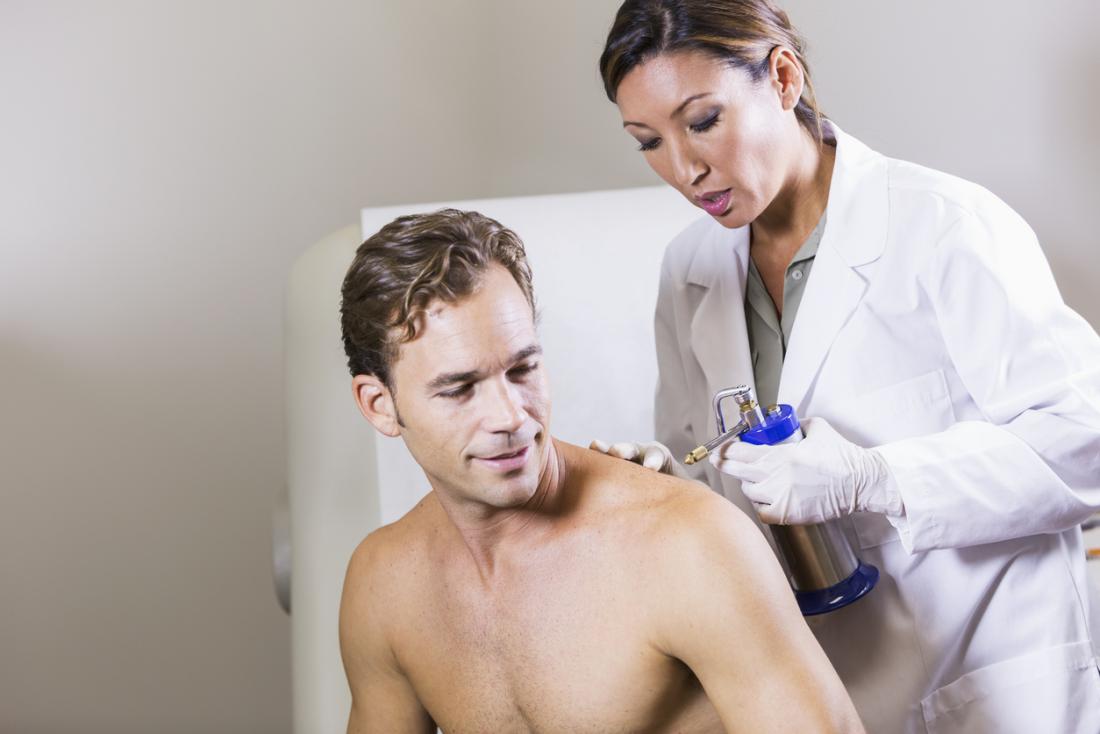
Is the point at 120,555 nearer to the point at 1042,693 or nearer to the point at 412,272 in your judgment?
the point at 412,272

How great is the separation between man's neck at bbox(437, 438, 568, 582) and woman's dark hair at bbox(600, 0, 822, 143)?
45 cm

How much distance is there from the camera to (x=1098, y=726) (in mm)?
1353

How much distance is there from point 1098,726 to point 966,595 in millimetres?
201

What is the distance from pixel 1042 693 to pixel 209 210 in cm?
182

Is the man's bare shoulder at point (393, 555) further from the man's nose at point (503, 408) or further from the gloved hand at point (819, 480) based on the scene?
the gloved hand at point (819, 480)

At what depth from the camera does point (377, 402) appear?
1312 millimetres

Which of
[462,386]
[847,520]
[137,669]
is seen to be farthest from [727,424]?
[137,669]

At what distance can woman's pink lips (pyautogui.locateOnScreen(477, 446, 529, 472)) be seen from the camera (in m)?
1.22

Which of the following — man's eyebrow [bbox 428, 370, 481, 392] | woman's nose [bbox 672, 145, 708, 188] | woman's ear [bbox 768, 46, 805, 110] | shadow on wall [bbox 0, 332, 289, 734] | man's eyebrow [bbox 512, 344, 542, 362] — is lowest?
shadow on wall [bbox 0, 332, 289, 734]

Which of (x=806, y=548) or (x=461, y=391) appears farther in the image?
(x=806, y=548)

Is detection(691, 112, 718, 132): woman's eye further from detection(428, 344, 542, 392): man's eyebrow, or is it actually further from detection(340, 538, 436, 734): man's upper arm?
detection(340, 538, 436, 734): man's upper arm

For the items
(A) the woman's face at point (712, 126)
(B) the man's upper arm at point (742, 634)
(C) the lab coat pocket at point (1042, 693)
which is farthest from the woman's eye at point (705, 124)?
(C) the lab coat pocket at point (1042, 693)

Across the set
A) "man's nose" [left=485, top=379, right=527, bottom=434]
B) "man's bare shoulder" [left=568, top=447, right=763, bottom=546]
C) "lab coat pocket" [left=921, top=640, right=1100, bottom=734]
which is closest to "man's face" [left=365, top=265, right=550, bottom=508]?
"man's nose" [left=485, top=379, right=527, bottom=434]

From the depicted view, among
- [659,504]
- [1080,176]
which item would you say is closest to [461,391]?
[659,504]
